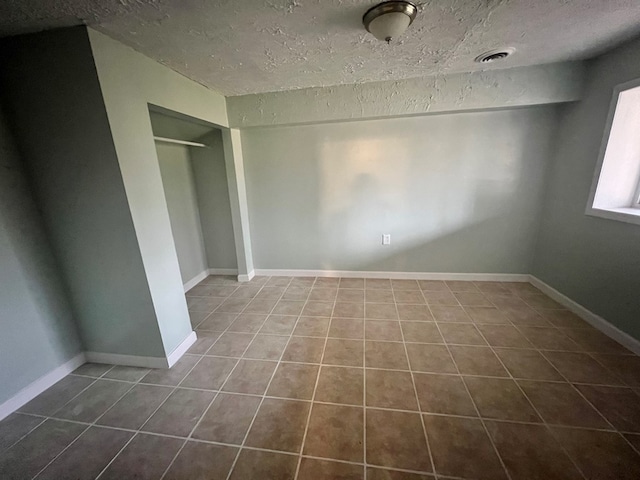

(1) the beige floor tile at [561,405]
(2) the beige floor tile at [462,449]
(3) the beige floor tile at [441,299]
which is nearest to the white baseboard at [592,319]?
(1) the beige floor tile at [561,405]

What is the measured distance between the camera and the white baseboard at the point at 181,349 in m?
1.73

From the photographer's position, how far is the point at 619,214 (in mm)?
1769

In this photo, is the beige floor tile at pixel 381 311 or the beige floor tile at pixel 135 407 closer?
the beige floor tile at pixel 135 407

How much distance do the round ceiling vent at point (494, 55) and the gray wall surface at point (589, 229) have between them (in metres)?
0.79

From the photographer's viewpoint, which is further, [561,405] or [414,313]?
[414,313]

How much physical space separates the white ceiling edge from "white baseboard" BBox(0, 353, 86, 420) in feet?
7.97

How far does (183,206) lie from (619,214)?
160 inches

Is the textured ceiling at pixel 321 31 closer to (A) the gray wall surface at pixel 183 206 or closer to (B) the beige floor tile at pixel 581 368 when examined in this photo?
(A) the gray wall surface at pixel 183 206

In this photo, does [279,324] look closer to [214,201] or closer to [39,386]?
[39,386]

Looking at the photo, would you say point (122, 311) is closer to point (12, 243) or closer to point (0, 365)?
point (0, 365)

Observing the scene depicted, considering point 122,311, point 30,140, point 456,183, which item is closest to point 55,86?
point 30,140

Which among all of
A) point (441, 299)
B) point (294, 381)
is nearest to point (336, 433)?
point (294, 381)

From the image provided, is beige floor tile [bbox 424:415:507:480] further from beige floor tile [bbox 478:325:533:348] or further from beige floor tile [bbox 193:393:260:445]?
beige floor tile [bbox 193:393:260:445]

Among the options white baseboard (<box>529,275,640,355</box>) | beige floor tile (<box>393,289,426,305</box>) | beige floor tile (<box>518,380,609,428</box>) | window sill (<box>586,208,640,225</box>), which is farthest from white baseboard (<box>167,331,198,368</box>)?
window sill (<box>586,208,640,225</box>)
